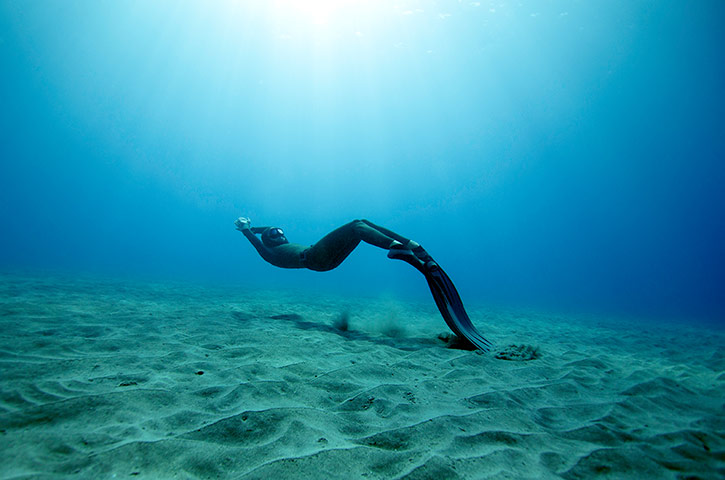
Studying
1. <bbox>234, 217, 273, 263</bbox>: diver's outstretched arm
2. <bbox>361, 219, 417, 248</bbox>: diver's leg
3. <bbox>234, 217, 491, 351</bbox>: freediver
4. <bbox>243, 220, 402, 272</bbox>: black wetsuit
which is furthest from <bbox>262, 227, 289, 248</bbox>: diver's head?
<bbox>361, 219, 417, 248</bbox>: diver's leg

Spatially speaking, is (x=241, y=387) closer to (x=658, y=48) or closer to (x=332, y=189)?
(x=658, y=48)

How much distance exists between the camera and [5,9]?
39719 millimetres

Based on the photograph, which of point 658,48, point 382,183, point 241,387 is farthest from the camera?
point 382,183

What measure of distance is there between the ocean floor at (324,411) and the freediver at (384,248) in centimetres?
63

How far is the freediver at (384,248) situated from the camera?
466 centimetres

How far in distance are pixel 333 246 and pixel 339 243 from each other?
136mm

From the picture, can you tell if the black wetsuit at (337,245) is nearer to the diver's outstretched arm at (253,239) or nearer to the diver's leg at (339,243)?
the diver's leg at (339,243)

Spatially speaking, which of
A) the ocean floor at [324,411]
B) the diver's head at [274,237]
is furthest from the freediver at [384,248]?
the ocean floor at [324,411]

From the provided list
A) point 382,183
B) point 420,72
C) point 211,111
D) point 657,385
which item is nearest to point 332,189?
point 382,183

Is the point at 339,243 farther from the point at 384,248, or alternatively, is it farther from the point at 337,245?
the point at 384,248

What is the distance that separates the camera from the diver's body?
5.05 meters

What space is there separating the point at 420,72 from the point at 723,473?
54461 millimetres

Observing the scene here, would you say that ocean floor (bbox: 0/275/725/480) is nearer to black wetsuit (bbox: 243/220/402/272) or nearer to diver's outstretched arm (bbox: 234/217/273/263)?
black wetsuit (bbox: 243/220/402/272)

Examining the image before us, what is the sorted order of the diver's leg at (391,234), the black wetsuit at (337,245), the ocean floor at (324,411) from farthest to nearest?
the black wetsuit at (337,245), the diver's leg at (391,234), the ocean floor at (324,411)
